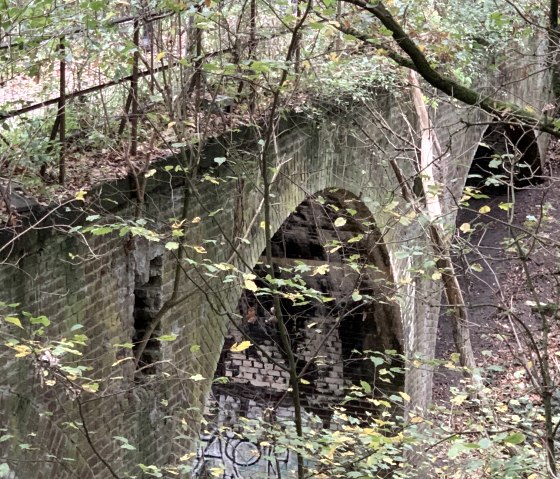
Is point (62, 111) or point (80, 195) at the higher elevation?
point (62, 111)

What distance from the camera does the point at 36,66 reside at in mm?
4898

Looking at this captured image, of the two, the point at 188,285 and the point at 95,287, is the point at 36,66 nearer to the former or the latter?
the point at 95,287

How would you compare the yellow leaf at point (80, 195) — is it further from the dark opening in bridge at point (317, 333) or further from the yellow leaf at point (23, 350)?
the dark opening in bridge at point (317, 333)

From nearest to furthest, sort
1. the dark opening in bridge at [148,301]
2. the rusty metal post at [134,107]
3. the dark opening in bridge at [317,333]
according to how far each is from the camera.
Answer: the rusty metal post at [134,107]
the dark opening in bridge at [148,301]
the dark opening in bridge at [317,333]

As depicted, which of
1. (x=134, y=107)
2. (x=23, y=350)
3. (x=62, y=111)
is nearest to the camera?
(x=23, y=350)

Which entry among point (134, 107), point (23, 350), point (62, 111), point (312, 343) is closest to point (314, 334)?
point (312, 343)

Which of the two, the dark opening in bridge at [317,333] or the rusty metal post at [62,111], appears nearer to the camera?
the rusty metal post at [62,111]

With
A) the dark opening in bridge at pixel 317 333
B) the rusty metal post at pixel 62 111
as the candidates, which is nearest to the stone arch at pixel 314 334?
the dark opening in bridge at pixel 317 333

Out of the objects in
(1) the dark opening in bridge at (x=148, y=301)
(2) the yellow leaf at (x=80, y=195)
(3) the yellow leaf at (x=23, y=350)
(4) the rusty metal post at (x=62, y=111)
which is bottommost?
(3) the yellow leaf at (x=23, y=350)

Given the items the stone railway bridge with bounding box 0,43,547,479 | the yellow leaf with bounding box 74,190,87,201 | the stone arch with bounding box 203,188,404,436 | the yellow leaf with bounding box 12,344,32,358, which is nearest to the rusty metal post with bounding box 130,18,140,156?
the stone railway bridge with bounding box 0,43,547,479

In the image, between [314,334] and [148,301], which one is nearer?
[148,301]

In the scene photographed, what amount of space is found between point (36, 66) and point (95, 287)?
129 cm

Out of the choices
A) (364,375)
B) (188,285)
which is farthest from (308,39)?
(364,375)

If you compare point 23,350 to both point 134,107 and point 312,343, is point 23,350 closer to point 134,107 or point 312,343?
point 134,107
